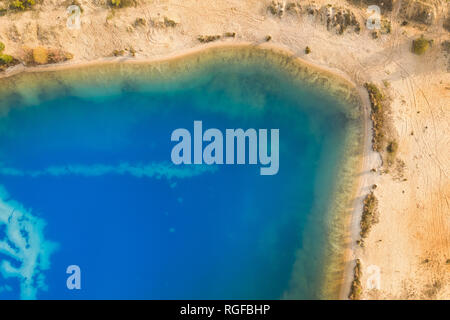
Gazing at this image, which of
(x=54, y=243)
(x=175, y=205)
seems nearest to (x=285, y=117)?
(x=175, y=205)

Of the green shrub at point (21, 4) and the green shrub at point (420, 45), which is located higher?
the green shrub at point (21, 4)

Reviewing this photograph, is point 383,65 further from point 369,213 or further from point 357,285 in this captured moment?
point 357,285

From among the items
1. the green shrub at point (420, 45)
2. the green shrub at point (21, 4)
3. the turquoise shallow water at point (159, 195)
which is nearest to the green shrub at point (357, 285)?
the turquoise shallow water at point (159, 195)

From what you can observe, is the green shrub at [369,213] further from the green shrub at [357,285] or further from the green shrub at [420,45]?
the green shrub at [420,45]

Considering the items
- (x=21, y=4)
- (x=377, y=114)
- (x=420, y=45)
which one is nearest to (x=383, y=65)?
(x=420, y=45)

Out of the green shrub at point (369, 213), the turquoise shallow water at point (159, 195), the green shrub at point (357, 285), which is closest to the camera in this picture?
the green shrub at point (369, 213)

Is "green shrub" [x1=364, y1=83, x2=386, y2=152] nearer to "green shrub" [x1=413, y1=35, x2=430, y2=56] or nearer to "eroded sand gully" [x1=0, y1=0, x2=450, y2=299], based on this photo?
"eroded sand gully" [x1=0, y1=0, x2=450, y2=299]
